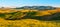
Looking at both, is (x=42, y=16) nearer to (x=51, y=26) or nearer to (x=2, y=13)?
(x=51, y=26)

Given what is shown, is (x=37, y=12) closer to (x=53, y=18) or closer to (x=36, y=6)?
(x=36, y=6)

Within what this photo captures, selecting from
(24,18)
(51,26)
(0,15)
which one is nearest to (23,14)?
(24,18)

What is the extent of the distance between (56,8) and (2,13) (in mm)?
1396

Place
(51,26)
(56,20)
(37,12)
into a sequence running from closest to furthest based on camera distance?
(51,26)
(56,20)
(37,12)

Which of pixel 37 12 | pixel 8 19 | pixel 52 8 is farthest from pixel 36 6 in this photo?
pixel 8 19

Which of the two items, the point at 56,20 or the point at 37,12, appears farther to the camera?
the point at 37,12

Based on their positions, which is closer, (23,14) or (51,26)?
(51,26)

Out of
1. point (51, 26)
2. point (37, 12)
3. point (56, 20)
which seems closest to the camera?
point (51, 26)

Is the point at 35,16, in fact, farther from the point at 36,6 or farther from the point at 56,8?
the point at 56,8

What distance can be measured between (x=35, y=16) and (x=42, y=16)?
18 cm

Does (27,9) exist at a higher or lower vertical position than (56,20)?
higher

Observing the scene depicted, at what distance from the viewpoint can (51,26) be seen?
124 inches

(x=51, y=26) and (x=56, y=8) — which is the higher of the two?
(x=56, y=8)

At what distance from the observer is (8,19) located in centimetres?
367
